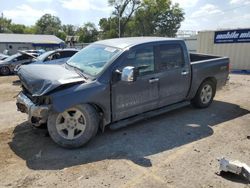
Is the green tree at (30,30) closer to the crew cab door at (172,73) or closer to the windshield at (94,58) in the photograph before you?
the windshield at (94,58)

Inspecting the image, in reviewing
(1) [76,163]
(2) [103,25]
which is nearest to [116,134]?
(1) [76,163]

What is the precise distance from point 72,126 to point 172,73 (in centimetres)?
247

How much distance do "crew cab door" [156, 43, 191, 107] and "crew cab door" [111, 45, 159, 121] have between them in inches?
7.7

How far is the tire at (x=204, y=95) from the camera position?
22.9ft

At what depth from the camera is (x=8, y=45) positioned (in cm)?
4878

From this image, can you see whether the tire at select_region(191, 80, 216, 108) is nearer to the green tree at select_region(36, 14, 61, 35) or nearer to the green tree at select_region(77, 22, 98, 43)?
the green tree at select_region(77, 22, 98, 43)

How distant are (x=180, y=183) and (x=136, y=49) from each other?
2.70 m

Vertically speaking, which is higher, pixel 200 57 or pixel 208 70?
pixel 200 57

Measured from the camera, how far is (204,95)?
7148 mm

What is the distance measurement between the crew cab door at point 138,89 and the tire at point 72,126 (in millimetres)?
563

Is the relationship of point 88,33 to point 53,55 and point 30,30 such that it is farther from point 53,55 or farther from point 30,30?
point 53,55

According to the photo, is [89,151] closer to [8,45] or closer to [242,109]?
[242,109]

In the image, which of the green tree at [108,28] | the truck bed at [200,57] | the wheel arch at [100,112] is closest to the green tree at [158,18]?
the green tree at [108,28]

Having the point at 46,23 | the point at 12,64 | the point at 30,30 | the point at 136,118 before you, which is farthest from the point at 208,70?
the point at 46,23
